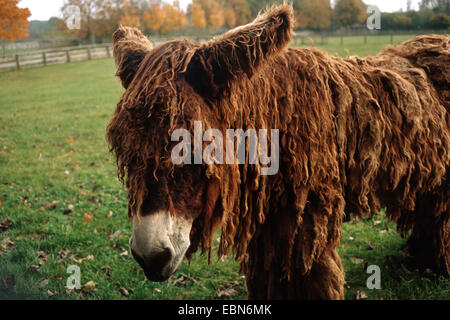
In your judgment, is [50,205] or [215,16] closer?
[50,205]

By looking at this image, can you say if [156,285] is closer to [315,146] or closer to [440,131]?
[315,146]

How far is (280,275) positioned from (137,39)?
2.11 m

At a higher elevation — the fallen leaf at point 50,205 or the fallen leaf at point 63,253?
the fallen leaf at point 50,205

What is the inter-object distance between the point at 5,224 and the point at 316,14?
10.9 m

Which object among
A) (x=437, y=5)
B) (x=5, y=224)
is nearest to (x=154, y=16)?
(x=437, y=5)

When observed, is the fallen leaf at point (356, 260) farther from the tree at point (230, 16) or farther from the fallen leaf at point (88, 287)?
the tree at point (230, 16)

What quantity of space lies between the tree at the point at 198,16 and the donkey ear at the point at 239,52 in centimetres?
1209

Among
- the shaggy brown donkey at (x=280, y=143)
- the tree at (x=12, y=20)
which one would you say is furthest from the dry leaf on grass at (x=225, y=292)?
the tree at (x=12, y=20)

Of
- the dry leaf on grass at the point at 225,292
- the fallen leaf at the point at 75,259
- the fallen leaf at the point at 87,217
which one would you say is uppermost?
the fallen leaf at the point at 87,217

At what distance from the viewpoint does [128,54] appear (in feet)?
7.00

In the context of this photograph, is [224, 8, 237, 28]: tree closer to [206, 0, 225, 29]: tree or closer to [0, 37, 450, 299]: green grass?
[206, 0, 225, 29]: tree

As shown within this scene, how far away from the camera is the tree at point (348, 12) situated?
9.95 m

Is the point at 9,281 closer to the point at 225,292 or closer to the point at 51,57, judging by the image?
the point at 225,292

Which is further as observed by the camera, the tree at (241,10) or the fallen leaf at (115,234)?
the tree at (241,10)
